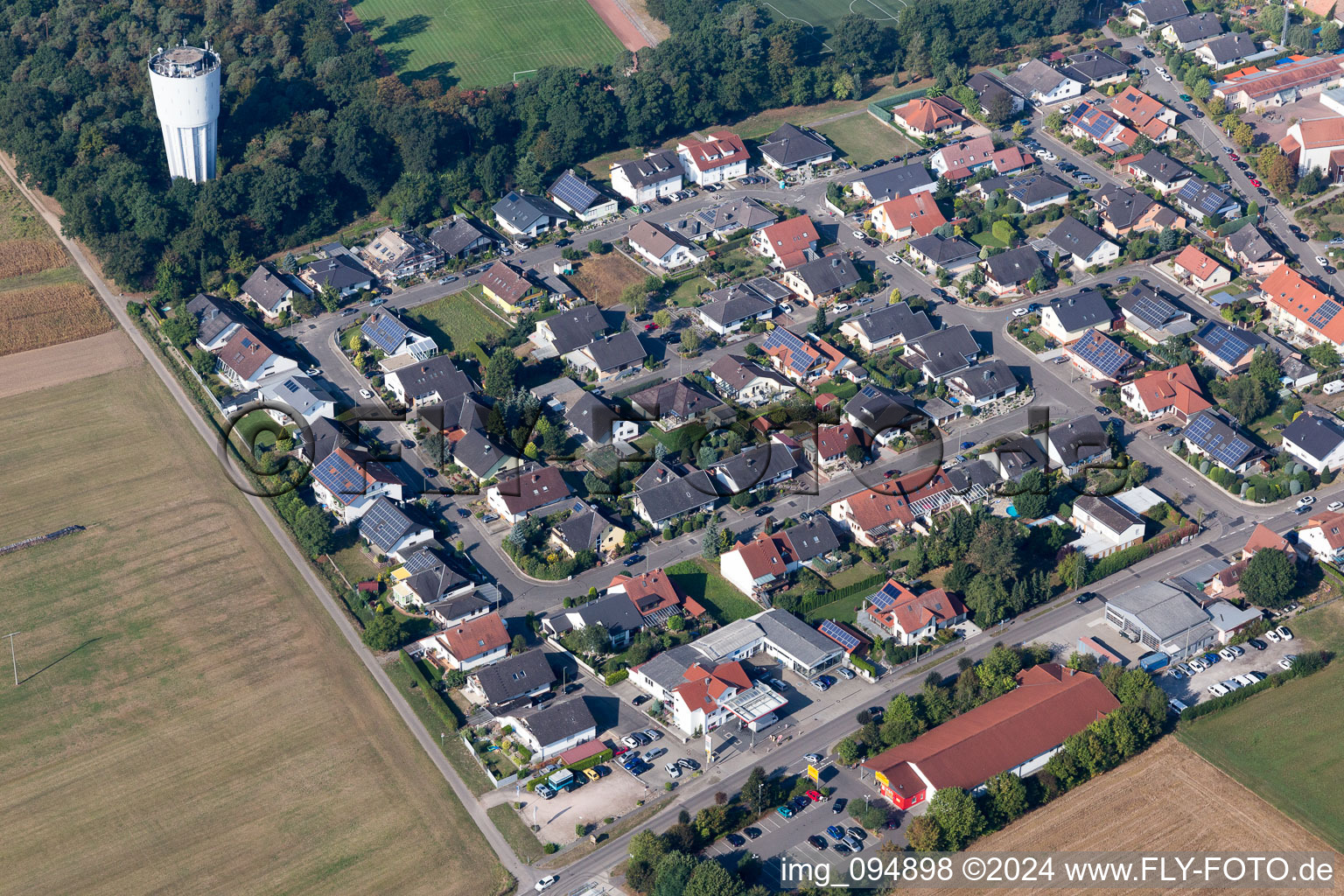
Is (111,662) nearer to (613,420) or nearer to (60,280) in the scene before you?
(613,420)

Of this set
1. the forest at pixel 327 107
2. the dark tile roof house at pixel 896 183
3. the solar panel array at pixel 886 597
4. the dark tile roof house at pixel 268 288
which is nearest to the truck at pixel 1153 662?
the solar panel array at pixel 886 597

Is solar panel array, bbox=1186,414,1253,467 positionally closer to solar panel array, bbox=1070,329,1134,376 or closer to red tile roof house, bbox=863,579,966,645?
solar panel array, bbox=1070,329,1134,376

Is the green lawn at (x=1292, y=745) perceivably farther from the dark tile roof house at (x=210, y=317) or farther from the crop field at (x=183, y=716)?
the dark tile roof house at (x=210, y=317)

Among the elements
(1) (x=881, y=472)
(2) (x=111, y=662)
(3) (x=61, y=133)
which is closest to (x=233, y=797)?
(2) (x=111, y=662)

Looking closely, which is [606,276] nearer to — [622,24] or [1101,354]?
[1101,354]

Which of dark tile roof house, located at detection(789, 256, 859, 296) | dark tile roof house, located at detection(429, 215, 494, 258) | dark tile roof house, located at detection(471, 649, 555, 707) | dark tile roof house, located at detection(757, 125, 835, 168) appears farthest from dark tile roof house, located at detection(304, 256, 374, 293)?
dark tile roof house, located at detection(471, 649, 555, 707)


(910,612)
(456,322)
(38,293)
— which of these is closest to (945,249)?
(456,322)

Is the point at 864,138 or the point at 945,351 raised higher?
the point at 864,138
